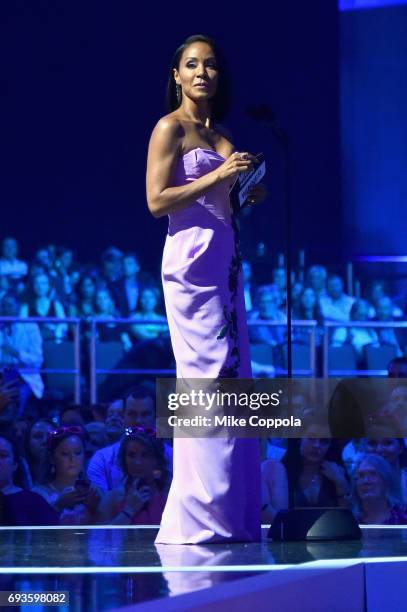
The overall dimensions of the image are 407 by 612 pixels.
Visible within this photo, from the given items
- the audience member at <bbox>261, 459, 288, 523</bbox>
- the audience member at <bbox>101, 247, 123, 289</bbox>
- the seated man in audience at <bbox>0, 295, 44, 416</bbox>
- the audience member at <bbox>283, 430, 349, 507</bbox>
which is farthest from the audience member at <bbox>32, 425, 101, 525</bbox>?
the audience member at <bbox>101, 247, 123, 289</bbox>

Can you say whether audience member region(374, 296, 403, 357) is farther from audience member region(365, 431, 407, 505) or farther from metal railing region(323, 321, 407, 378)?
audience member region(365, 431, 407, 505)

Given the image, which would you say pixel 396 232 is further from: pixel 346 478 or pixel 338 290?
pixel 346 478

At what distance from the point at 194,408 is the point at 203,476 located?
157 millimetres

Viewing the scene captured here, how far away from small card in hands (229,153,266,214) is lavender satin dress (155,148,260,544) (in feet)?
0.39

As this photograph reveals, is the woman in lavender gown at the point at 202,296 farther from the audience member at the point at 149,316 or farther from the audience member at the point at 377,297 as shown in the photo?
the audience member at the point at 377,297

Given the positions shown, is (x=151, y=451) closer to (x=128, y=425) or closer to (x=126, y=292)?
(x=128, y=425)

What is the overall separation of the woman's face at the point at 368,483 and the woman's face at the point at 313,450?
0.15 meters

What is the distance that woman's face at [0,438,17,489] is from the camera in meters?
4.04

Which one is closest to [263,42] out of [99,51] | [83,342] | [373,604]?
[99,51]

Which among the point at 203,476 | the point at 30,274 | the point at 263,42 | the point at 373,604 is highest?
the point at 263,42

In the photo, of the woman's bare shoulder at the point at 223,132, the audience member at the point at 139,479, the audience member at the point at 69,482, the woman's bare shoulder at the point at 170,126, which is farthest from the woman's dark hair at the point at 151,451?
the woman's bare shoulder at the point at 170,126

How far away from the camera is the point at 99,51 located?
317 inches

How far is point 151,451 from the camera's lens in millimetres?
4207

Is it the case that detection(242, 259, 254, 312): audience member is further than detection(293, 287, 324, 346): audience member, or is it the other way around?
detection(242, 259, 254, 312): audience member
